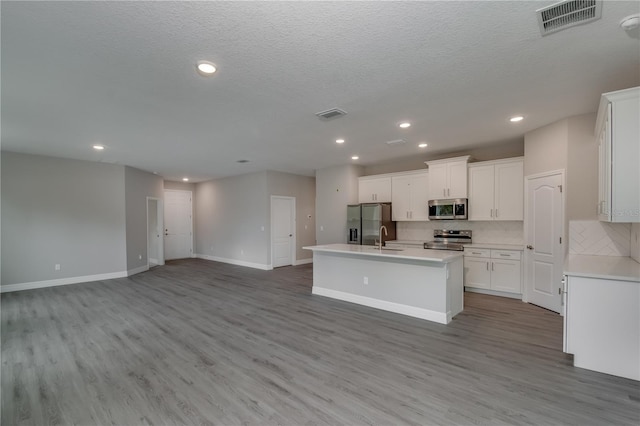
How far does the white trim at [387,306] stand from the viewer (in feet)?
12.5

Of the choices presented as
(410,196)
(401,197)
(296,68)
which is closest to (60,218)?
(296,68)

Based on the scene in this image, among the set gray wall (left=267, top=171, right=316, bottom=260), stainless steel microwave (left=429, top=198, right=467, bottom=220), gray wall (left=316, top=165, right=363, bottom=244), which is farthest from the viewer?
gray wall (left=267, top=171, right=316, bottom=260)

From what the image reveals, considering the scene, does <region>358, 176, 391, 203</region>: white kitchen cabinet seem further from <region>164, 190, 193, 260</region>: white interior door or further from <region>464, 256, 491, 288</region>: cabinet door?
<region>164, 190, 193, 260</region>: white interior door

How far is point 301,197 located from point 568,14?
743 cm

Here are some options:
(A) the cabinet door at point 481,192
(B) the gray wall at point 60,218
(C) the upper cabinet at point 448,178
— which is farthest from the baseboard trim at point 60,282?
(A) the cabinet door at point 481,192

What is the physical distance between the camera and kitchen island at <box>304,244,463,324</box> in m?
3.79

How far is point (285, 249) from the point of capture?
8.45 m

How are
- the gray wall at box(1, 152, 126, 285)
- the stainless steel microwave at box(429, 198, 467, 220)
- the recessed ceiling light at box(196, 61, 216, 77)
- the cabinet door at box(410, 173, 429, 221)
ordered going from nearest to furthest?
the recessed ceiling light at box(196, 61, 216, 77), the stainless steel microwave at box(429, 198, 467, 220), the gray wall at box(1, 152, 126, 285), the cabinet door at box(410, 173, 429, 221)

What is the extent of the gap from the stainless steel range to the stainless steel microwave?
479mm

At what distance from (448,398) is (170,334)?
10.5ft

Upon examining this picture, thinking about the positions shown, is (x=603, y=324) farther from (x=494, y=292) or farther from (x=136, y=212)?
(x=136, y=212)

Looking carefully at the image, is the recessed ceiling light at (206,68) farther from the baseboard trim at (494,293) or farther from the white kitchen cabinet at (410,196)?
the baseboard trim at (494,293)

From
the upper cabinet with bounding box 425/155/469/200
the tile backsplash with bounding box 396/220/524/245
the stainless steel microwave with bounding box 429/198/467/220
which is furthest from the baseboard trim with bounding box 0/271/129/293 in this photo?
the upper cabinet with bounding box 425/155/469/200

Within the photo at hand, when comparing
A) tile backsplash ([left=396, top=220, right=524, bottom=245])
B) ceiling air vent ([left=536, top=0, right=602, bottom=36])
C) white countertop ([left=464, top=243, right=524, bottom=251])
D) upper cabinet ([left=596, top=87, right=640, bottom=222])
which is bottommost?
white countertop ([left=464, top=243, right=524, bottom=251])
